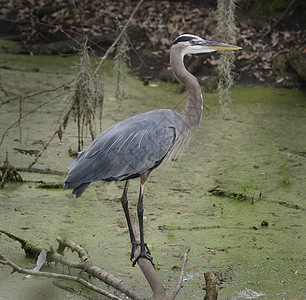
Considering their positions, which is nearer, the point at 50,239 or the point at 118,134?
the point at 118,134

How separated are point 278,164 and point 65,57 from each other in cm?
519

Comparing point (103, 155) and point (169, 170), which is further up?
point (103, 155)

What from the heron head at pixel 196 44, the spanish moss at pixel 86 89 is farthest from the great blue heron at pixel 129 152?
the spanish moss at pixel 86 89

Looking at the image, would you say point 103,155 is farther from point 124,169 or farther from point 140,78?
point 140,78

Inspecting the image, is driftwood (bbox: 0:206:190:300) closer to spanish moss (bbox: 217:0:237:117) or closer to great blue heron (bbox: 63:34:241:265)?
great blue heron (bbox: 63:34:241:265)

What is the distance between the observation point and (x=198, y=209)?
15.6ft

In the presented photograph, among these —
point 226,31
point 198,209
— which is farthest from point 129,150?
point 226,31

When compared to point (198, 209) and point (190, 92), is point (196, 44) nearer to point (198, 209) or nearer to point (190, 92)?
point (190, 92)

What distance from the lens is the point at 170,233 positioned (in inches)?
168

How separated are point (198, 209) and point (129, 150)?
1324 millimetres

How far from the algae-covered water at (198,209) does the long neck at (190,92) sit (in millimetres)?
945

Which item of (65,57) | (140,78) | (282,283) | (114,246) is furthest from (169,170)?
(65,57)

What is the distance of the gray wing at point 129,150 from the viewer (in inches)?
144

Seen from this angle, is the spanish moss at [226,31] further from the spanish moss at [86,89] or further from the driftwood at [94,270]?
the driftwood at [94,270]
